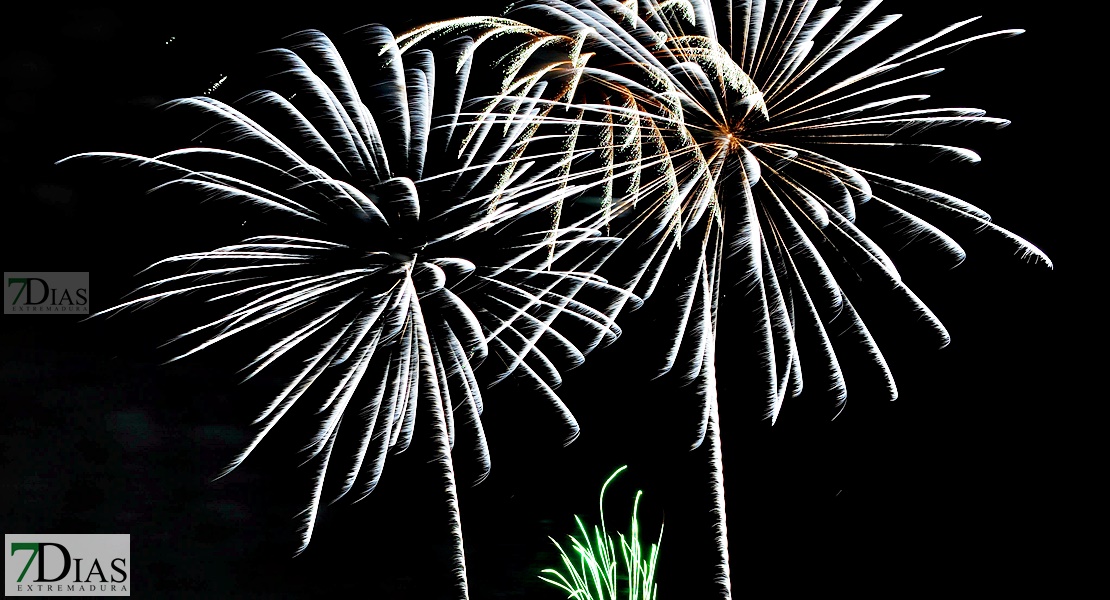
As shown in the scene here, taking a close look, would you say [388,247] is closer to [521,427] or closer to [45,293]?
[521,427]

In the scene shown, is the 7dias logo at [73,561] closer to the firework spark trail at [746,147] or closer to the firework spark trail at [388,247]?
the firework spark trail at [388,247]

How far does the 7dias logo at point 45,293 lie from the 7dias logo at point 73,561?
3.75ft

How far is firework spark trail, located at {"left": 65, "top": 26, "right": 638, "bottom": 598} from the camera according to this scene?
2352 mm

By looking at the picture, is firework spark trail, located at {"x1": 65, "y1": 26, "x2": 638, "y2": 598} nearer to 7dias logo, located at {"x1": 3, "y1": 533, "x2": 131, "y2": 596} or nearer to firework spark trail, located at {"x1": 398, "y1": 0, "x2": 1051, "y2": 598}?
firework spark trail, located at {"x1": 398, "y1": 0, "x2": 1051, "y2": 598}

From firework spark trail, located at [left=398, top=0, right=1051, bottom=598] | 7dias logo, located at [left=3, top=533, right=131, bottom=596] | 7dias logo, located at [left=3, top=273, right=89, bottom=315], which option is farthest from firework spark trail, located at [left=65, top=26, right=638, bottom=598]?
7dias logo, located at [left=3, top=533, right=131, bottom=596]

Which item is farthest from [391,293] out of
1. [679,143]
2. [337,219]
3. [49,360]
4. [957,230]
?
[957,230]

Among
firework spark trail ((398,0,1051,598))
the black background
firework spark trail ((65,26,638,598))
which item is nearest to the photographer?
firework spark trail ((398,0,1051,598))

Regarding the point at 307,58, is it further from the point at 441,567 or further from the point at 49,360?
the point at 441,567

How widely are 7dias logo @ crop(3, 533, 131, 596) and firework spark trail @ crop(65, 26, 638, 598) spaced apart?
4.03 feet

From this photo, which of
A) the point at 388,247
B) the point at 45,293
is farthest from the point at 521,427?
the point at 45,293

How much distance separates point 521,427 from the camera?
3023 millimetres

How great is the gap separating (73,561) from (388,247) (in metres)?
2.48

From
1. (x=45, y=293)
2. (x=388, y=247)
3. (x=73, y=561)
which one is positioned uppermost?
(x=45, y=293)

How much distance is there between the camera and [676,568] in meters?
3.08
